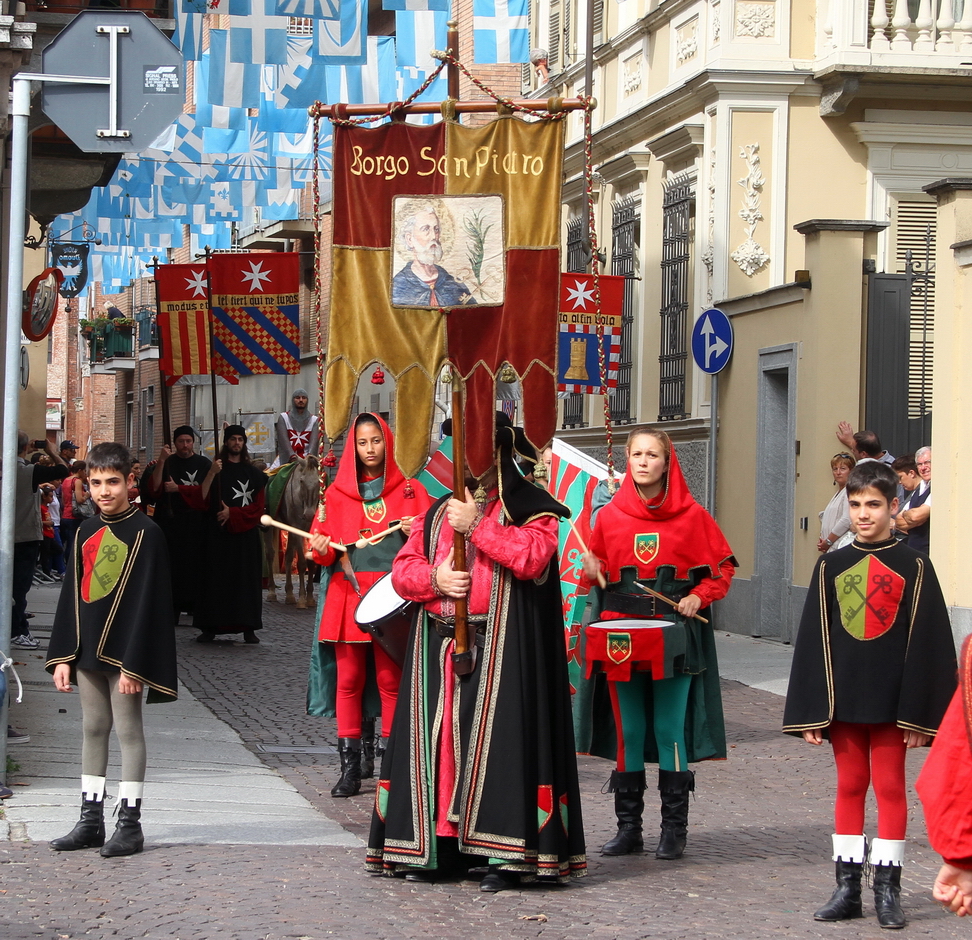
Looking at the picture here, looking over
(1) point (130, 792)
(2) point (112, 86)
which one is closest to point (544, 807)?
(1) point (130, 792)

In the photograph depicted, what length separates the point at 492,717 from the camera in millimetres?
6578

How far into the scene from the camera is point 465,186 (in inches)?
301

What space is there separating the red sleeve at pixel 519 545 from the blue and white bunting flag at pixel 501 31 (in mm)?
9338

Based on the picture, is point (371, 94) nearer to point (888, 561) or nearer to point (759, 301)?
point (759, 301)

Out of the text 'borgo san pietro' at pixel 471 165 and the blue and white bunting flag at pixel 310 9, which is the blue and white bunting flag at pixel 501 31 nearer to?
the blue and white bunting flag at pixel 310 9

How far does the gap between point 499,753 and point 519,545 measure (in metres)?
0.79

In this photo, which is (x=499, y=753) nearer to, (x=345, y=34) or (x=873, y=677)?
(x=873, y=677)

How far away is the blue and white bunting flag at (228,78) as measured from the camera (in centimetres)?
1594

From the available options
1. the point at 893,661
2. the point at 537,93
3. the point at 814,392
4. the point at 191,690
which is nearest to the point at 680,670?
the point at 893,661

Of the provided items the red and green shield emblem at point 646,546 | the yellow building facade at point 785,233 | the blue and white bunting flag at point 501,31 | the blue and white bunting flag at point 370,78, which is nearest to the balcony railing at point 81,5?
the blue and white bunting flag at point 370,78

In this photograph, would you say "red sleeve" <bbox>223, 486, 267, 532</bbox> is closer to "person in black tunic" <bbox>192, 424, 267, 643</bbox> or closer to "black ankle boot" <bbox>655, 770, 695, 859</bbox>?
"person in black tunic" <bbox>192, 424, 267, 643</bbox>

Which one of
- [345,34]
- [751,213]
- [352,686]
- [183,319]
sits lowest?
[352,686]

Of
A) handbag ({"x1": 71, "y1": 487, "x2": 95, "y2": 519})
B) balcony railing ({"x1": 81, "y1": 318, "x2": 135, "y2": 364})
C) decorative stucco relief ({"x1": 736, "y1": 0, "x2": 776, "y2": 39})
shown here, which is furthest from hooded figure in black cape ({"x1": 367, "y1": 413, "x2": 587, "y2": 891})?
balcony railing ({"x1": 81, "y1": 318, "x2": 135, "y2": 364})

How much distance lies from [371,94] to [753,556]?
5.96 m
